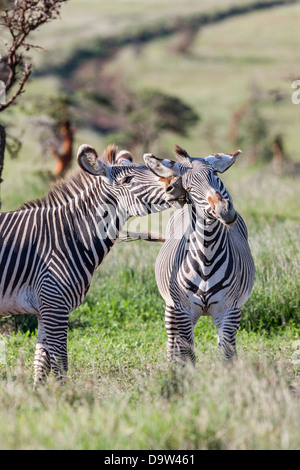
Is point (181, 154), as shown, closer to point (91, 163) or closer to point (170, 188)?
point (170, 188)

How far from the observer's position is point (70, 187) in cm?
619

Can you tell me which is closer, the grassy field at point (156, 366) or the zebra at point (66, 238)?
the grassy field at point (156, 366)

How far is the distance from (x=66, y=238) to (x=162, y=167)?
111 cm

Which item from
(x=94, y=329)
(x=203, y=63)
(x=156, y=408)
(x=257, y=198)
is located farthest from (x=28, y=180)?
(x=203, y=63)

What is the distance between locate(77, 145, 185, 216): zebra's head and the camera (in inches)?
222

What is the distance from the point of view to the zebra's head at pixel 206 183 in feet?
17.1

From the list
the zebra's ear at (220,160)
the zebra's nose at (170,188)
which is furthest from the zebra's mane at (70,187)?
the zebra's ear at (220,160)

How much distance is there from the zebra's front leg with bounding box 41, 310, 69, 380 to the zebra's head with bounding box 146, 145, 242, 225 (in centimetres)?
150

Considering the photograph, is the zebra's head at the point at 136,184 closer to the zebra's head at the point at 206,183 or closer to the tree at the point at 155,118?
the zebra's head at the point at 206,183

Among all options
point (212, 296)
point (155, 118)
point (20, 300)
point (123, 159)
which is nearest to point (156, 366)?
point (212, 296)

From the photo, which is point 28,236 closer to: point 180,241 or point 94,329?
point 180,241

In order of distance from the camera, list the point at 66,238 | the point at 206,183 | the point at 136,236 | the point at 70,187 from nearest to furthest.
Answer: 1. the point at 206,183
2. the point at 66,238
3. the point at 70,187
4. the point at 136,236

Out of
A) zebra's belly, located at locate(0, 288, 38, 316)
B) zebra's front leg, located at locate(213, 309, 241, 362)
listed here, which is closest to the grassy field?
zebra's front leg, located at locate(213, 309, 241, 362)

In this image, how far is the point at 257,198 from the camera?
15.8 meters
